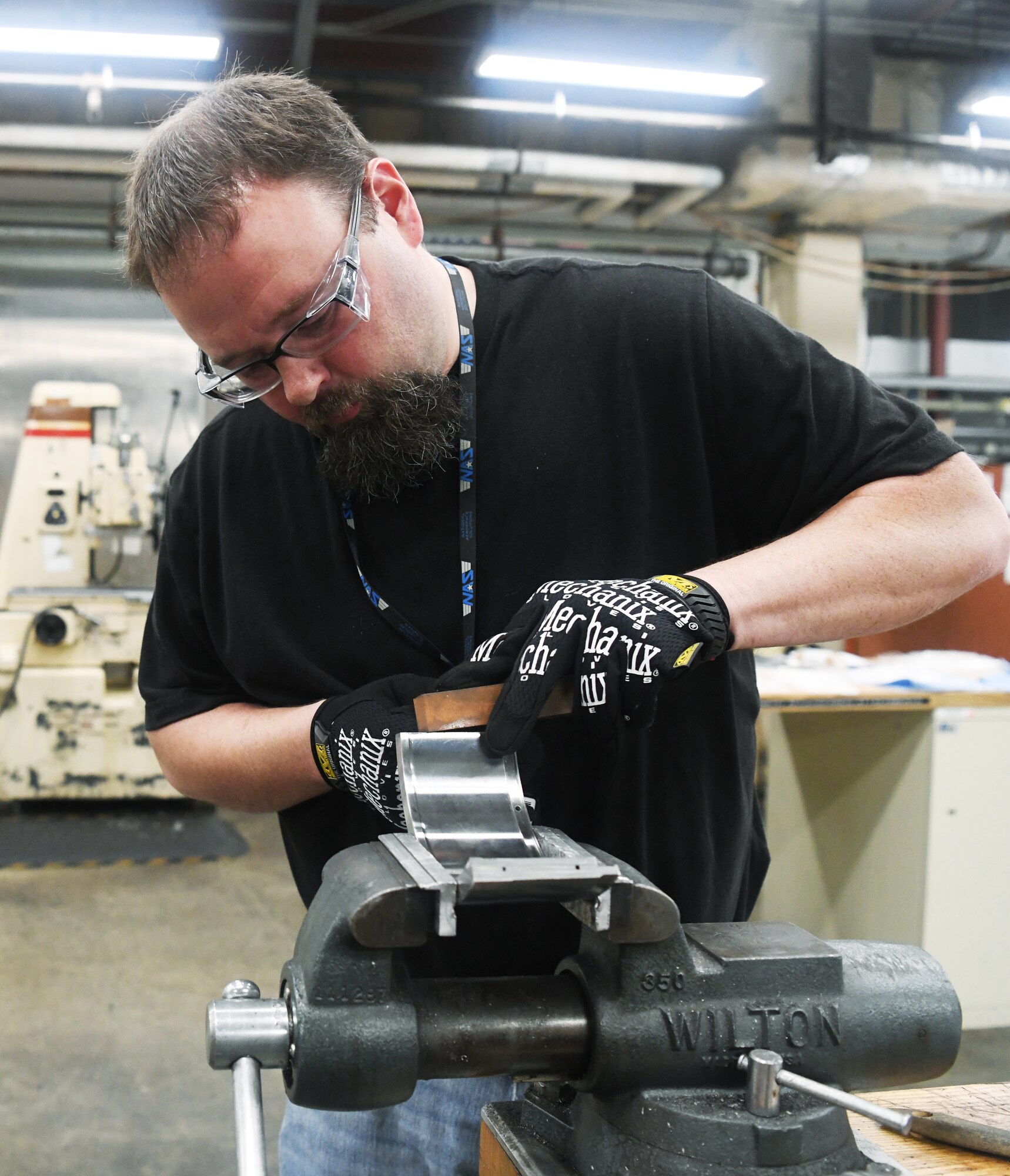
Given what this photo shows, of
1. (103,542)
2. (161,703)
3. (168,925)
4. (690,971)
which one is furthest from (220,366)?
(103,542)

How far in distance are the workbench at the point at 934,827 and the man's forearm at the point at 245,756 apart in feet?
5.68

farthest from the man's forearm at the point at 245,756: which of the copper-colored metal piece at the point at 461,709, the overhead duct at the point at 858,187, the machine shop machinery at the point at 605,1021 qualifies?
the overhead duct at the point at 858,187

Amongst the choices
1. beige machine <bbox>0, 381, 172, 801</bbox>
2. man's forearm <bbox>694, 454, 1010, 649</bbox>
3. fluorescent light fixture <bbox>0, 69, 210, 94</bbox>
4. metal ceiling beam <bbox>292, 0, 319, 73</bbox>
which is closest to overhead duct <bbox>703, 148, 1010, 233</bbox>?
metal ceiling beam <bbox>292, 0, 319, 73</bbox>

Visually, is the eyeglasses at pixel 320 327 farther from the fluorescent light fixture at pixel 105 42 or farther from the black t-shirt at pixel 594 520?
the fluorescent light fixture at pixel 105 42

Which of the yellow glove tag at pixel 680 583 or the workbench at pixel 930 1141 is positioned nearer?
the workbench at pixel 930 1141

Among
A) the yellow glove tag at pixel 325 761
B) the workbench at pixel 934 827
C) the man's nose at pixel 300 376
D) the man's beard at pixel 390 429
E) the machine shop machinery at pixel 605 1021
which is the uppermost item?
the man's nose at pixel 300 376

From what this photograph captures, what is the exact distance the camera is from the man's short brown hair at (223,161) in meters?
0.88

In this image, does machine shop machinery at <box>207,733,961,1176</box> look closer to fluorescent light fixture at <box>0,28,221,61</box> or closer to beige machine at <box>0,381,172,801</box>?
fluorescent light fixture at <box>0,28,221,61</box>

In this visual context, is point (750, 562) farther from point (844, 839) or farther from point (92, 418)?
point (92, 418)

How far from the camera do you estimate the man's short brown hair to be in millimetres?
881

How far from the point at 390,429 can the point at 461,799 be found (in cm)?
38

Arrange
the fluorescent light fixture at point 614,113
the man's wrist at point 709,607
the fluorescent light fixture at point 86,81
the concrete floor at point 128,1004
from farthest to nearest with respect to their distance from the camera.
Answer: the fluorescent light fixture at point 614,113, the fluorescent light fixture at point 86,81, the concrete floor at point 128,1004, the man's wrist at point 709,607

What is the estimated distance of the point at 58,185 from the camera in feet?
15.9

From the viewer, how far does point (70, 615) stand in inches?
162
